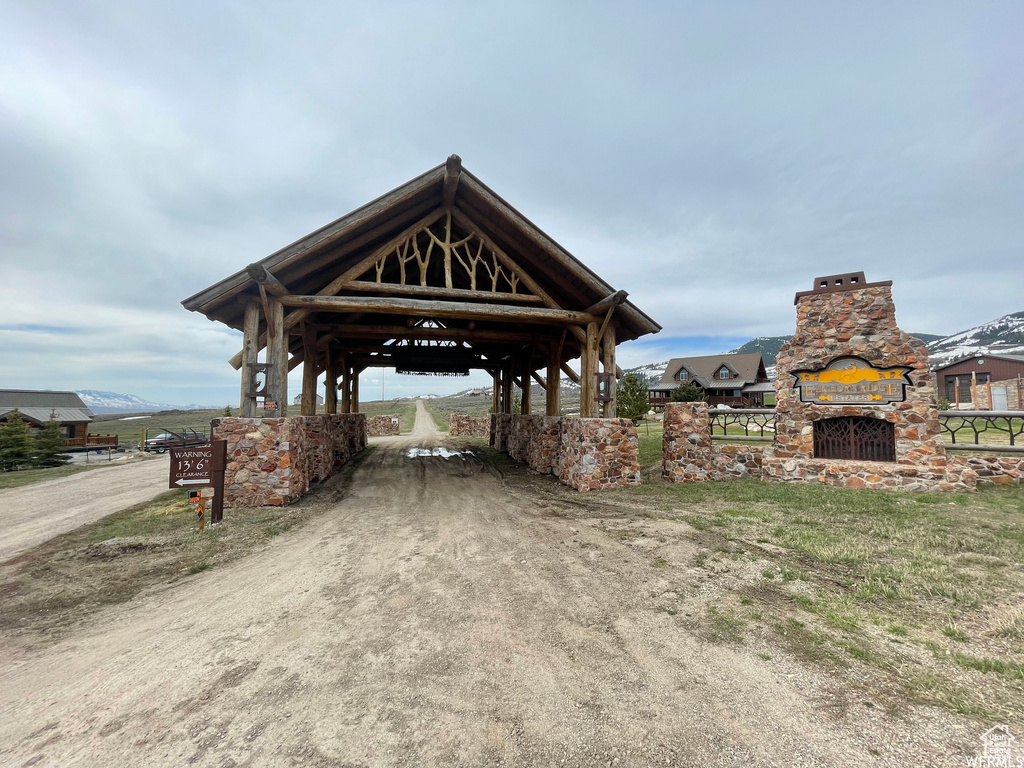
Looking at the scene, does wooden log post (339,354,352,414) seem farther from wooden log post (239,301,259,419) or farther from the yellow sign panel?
the yellow sign panel

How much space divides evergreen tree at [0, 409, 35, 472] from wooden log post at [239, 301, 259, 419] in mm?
19033

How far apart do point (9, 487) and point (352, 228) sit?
46.3 ft

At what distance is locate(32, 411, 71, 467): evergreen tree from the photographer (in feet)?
62.8

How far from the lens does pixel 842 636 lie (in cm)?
346

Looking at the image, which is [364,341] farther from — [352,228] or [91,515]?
[91,515]

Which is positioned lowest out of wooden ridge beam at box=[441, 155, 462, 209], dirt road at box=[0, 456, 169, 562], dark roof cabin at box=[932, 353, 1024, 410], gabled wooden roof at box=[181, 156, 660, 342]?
dirt road at box=[0, 456, 169, 562]

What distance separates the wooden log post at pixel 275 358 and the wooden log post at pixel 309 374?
9.94 feet

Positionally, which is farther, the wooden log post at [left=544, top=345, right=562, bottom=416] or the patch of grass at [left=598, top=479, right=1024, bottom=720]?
the wooden log post at [left=544, top=345, right=562, bottom=416]

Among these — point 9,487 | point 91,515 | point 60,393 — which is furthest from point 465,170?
point 60,393

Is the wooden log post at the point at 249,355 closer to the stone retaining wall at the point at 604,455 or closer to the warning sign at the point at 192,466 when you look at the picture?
the warning sign at the point at 192,466

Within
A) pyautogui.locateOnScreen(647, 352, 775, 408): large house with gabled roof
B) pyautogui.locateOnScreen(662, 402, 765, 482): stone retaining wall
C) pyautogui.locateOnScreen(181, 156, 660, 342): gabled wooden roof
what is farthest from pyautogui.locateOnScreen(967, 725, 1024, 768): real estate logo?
pyautogui.locateOnScreen(647, 352, 775, 408): large house with gabled roof

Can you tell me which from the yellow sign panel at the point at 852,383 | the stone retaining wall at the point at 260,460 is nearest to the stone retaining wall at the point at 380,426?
the stone retaining wall at the point at 260,460

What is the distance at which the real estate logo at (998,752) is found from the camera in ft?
7.27

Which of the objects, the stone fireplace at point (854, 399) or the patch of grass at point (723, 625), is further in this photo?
the stone fireplace at point (854, 399)
